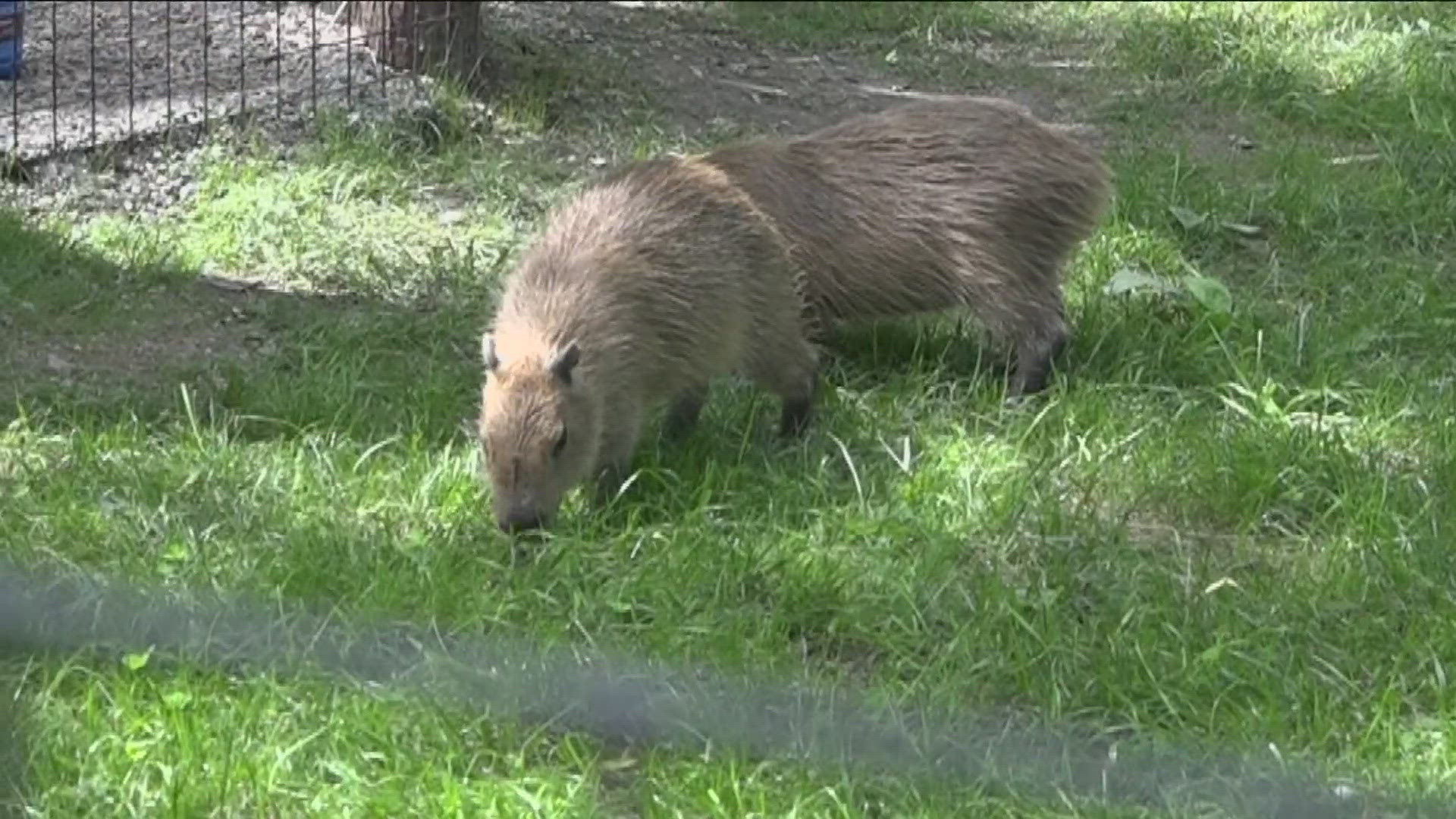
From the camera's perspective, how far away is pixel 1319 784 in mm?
3779

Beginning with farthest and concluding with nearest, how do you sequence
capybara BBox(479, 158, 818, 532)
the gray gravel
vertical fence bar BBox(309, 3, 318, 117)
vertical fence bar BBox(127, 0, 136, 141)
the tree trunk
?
the tree trunk, vertical fence bar BBox(309, 3, 318, 117), vertical fence bar BBox(127, 0, 136, 141), the gray gravel, capybara BBox(479, 158, 818, 532)

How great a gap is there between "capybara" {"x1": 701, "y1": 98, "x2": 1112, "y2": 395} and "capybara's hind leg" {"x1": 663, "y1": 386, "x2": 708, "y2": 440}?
1.37ft

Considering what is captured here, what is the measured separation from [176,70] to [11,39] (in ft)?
1.80

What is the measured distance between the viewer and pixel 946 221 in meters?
5.82

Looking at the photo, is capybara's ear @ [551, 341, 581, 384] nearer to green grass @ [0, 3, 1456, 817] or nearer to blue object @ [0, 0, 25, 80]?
green grass @ [0, 3, 1456, 817]

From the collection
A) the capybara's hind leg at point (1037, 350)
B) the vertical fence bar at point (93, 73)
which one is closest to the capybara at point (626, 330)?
the capybara's hind leg at point (1037, 350)

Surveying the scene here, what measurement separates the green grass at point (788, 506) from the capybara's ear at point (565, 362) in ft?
0.94

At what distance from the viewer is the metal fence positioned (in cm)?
734

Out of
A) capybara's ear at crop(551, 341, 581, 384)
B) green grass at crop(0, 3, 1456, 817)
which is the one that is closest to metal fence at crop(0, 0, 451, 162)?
green grass at crop(0, 3, 1456, 817)

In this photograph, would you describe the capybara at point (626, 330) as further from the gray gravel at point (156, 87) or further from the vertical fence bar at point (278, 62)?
the vertical fence bar at point (278, 62)

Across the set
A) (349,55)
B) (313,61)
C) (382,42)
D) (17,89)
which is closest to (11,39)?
(17,89)

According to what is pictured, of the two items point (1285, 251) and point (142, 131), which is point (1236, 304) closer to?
point (1285, 251)

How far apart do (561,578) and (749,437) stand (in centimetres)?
95

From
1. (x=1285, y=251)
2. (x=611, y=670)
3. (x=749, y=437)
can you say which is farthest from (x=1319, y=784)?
(x=1285, y=251)
